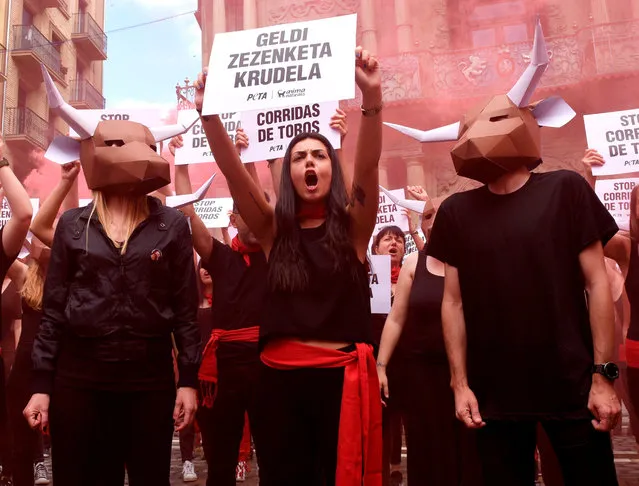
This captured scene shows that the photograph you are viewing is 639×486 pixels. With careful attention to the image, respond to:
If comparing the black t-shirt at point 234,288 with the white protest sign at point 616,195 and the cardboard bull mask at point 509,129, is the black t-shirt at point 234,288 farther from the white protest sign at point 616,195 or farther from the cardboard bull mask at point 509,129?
the white protest sign at point 616,195

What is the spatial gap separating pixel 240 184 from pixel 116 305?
0.68 m

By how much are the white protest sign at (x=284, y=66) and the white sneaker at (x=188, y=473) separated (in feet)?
10.7

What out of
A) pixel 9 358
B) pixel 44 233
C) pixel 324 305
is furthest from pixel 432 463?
pixel 9 358

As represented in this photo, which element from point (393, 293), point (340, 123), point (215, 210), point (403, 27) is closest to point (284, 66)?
point (340, 123)

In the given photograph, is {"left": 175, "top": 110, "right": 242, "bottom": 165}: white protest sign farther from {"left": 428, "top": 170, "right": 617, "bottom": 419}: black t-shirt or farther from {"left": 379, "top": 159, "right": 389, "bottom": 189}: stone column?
{"left": 379, "top": 159, "right": 389, "bottom": 189}: stone column

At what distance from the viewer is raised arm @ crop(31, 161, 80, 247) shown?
10.6 feet

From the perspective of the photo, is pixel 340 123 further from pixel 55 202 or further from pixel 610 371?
pixel 610 371

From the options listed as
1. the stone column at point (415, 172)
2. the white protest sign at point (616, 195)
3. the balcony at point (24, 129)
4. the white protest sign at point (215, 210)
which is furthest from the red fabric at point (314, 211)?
the balcony at point (24, 129)

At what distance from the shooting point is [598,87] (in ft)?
47.1

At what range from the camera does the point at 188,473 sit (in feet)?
17.3

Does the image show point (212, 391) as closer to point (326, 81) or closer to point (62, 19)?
point (326, 81)

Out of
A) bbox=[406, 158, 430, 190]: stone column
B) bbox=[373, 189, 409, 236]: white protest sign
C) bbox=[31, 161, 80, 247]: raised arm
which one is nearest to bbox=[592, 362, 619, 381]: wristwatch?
bbox=[31, 161, 80, 247]: raised arm

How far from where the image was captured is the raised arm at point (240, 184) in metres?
2.68

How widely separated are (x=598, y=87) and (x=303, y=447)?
46.0 feet
